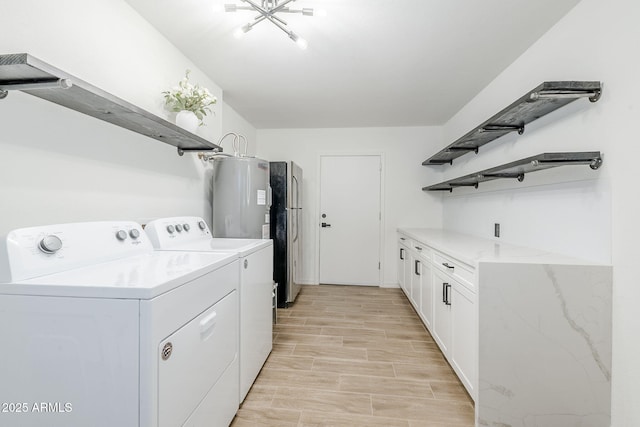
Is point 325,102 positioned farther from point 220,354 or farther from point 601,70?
point 220,354

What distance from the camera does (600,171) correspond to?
1.41m

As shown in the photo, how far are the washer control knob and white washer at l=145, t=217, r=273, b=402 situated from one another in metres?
0.58

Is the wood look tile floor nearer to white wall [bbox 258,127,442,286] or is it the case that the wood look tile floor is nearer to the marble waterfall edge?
the marble waterfall edge

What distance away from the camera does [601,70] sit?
141 centimetres

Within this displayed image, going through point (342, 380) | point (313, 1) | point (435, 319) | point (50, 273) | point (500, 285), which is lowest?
point (342, 380)

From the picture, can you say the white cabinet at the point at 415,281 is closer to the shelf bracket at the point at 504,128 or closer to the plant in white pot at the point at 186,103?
the shelf bracket at the point at 504,128

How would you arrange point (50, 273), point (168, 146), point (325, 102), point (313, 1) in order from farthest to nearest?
1. point (325, 102)
2. point (168, 146)
3. point (313, 1)
4. point (50, 273)

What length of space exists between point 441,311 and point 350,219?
2.12 meters

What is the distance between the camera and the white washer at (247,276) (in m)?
1.64

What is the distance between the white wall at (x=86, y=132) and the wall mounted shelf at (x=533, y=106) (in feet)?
7.41

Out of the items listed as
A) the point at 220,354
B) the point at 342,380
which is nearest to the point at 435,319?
the point at 342,380

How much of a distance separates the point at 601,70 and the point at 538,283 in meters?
1.12

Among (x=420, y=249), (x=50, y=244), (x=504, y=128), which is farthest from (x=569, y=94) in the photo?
(x=50, y=244)

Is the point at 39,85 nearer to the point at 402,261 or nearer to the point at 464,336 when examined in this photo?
the point at 464,336
